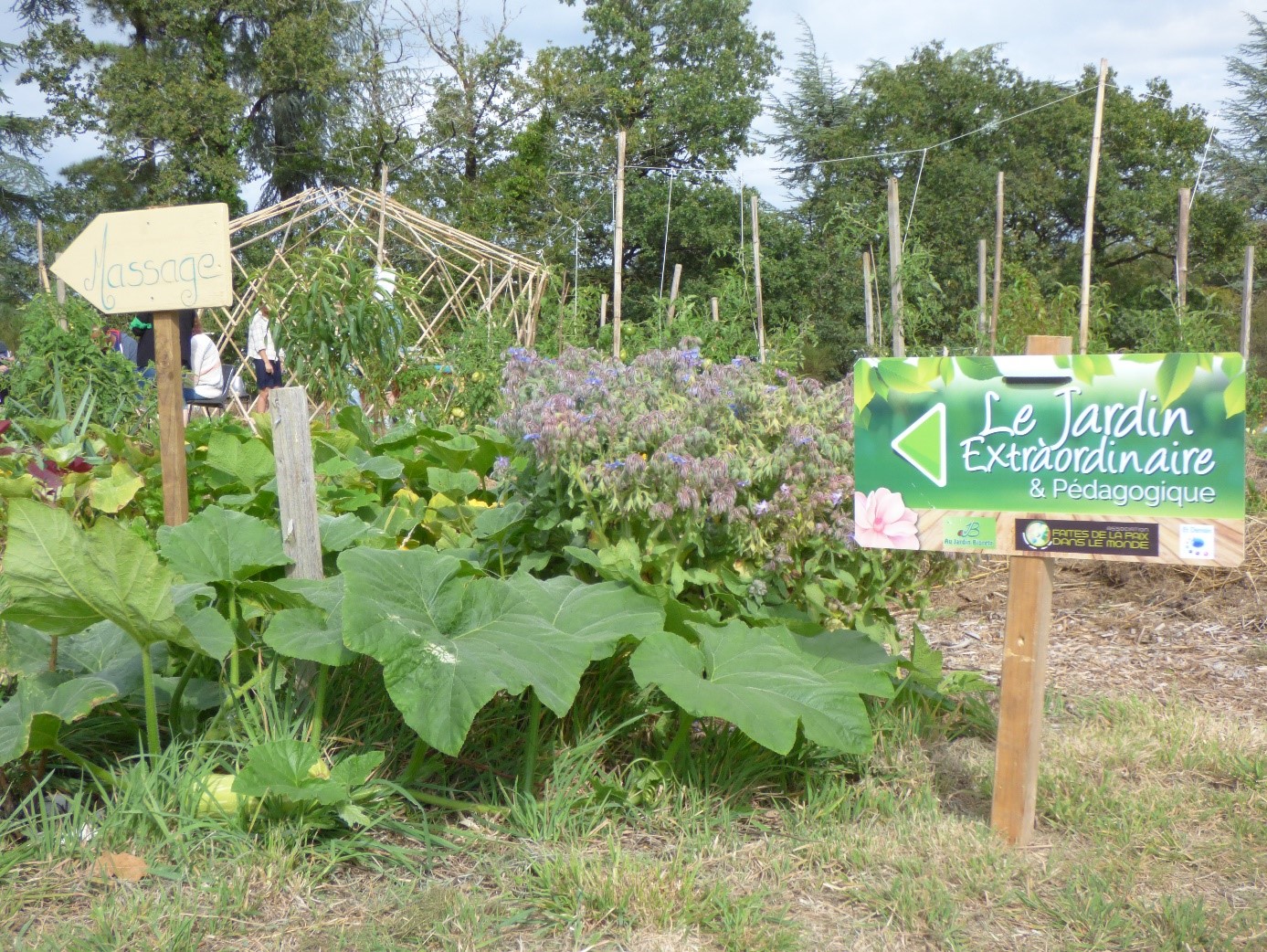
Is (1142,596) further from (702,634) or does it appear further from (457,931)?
(457,931)

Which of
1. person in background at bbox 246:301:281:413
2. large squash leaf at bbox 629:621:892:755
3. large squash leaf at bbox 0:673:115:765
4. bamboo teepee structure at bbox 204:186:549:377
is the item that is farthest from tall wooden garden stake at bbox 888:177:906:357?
large squash leaf at bbox 0:673:115:765

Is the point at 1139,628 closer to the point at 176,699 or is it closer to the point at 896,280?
the point at 176,699

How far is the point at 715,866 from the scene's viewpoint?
2.05 m

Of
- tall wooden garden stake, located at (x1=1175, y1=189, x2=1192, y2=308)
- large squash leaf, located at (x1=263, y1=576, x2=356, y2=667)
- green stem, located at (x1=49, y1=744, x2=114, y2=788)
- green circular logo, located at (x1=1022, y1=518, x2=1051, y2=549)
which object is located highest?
tall wooden garden stake, located at (x1=1175, y1=189, x2=1192, y2=308)

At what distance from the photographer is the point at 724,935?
179 cm

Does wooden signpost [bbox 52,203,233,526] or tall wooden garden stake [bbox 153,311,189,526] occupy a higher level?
wooden signpost [bbox 52,203,233,526]

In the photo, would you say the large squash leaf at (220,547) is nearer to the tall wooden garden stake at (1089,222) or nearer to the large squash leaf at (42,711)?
the large squash leaf at (42,711)

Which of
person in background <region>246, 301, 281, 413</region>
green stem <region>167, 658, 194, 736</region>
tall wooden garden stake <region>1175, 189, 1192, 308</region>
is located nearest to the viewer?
green stem <region>167, 658, 194, 736</region>

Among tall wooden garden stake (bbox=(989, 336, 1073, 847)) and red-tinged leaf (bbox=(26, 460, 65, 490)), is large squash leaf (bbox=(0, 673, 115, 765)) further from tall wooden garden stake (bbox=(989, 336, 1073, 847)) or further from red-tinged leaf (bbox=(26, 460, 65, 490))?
tall wooden garden stake (bbox=(989, 336, 1073, 847))

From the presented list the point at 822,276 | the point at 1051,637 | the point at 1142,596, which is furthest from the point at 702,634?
the point at 822,276

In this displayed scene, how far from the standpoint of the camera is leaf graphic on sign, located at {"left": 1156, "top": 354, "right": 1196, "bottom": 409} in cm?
204

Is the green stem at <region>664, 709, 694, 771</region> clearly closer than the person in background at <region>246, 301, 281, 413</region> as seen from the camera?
Yes

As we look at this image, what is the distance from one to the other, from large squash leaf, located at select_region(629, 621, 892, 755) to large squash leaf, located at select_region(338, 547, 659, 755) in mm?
115

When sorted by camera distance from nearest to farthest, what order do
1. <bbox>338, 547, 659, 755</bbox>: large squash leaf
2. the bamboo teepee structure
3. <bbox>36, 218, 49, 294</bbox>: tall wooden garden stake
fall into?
<bbox>338, 547, 659, 755</bbox>: large squash leaf < the bamboo teepee structure < <bbox>36, 218, 49, 294</bbox>: tall wooden garden stake
